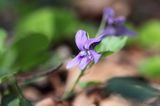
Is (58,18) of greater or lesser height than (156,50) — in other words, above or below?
above

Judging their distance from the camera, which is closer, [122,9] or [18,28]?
[18,28]

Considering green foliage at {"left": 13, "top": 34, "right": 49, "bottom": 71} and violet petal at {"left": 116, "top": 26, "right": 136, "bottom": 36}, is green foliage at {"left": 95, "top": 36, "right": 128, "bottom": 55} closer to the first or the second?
violet petal at {"left": 116, "top": 26, "right": 136, "bottom": 36}

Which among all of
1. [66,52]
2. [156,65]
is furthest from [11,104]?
[66,52]

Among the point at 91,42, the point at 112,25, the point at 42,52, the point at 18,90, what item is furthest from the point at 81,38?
the point at 42,52

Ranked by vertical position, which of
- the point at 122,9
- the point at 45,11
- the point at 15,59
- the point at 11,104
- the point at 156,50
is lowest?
the point at 11,104

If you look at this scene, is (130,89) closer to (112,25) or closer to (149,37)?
(112,25)

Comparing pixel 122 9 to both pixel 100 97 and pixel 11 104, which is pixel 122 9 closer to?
pixel 100 97

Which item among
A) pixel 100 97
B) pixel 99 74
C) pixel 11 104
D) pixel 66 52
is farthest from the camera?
pixel 66 52
